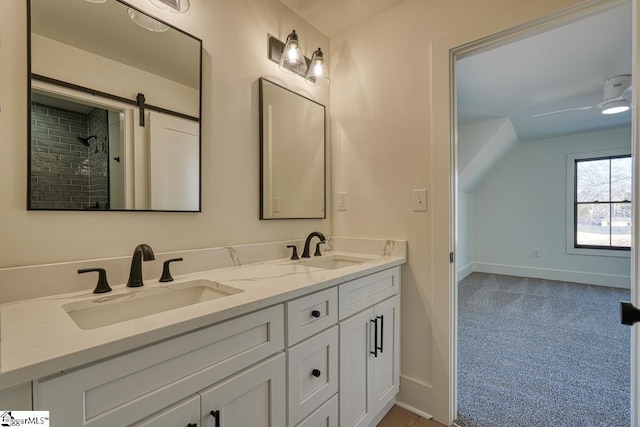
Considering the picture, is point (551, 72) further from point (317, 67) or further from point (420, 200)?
point (317, 67)

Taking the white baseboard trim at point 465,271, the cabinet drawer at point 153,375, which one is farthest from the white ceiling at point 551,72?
the white baseboard trim at point 465,271

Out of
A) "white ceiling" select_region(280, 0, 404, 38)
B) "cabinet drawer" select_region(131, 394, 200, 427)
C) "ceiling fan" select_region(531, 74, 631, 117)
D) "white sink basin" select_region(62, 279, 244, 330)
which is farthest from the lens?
"ceiling fan" select_region(531, 74, 631, 117)

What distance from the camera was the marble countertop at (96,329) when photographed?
0.55m

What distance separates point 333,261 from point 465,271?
13.4 feet

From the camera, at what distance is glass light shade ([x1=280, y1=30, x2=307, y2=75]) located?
1640mm

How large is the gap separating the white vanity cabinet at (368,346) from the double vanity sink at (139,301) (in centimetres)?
55

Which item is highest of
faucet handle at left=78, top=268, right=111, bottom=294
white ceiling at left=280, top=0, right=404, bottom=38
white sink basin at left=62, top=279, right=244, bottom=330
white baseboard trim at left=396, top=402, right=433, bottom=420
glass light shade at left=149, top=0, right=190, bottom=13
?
white ceiling at left=280, top=0, right=404, bottom=38

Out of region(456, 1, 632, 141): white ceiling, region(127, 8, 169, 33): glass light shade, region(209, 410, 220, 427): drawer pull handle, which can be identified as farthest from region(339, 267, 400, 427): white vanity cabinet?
region(456, 1, 632, 141): white ceiling

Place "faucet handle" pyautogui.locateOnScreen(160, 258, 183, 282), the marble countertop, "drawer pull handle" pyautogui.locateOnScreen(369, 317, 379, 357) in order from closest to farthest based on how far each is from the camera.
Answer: the marble countertop
"faucet handle" pyautogui.locateOnScreen(160, 258, 183, 282)
"drawer pull handle" pyautogui.locateOnScreen(369, 317, 379, 357)

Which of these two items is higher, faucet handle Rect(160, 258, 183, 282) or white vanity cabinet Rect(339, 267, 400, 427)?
faucet handle Rect(160, 258, 183, 282)

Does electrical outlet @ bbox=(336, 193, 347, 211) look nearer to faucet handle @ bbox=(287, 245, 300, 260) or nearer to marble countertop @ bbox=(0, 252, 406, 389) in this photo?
faucet handle @ bbox=(287, 245, 300, 260)

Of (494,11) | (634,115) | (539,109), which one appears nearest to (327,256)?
(634,115)

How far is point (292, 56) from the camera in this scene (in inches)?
65.4

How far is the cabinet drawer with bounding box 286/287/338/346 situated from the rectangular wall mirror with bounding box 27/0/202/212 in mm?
695
